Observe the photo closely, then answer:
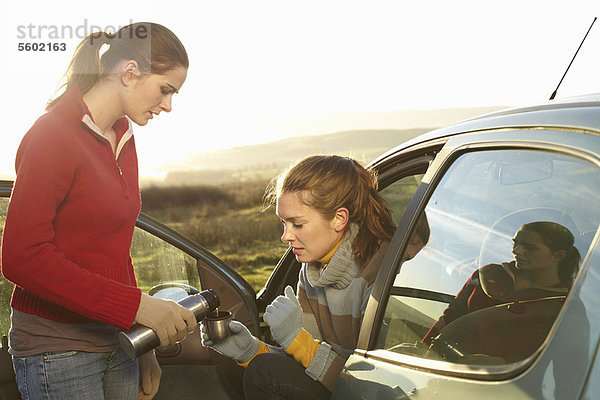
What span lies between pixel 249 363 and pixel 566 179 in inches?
44.9

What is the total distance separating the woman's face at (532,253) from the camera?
1.23 meters

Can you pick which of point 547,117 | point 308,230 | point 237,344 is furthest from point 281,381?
point 547,117

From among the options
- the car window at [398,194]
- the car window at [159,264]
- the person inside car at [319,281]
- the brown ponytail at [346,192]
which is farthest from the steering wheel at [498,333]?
the car window at [159,264]

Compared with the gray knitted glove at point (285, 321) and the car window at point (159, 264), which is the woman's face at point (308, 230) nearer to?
the gray knitted glove at point (285, 321)

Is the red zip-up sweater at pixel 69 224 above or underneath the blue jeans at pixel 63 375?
above

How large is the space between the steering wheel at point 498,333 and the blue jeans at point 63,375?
96 cm

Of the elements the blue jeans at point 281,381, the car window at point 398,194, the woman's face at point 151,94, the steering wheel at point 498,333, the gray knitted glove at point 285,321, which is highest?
the woman's face at point 151,94

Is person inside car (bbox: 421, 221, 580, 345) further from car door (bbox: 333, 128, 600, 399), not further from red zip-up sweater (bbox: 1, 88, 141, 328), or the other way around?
red zip-up sweater (bbox: 1, 88, 141, 328)

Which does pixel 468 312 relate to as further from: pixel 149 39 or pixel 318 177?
pixel 149 39

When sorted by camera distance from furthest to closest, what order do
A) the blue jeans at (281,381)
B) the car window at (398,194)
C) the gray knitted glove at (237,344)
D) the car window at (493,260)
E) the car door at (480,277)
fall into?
the car window at (398,194)
the gray knitted glove at (237,344)
the blue jeans at (281,381)
the car window at (493,260)
the car door at (480,277)

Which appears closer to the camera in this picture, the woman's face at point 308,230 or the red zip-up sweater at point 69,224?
the red zip-up sweater at point 69,224

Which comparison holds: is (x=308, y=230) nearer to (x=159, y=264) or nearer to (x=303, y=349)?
(x=303, y=349)

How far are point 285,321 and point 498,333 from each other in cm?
74

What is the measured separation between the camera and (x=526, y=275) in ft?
4.29
